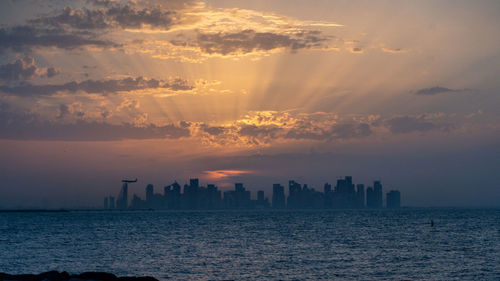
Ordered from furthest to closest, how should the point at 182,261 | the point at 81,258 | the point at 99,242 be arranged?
the point at 99,242, the point at 81,258, the point at 182,261

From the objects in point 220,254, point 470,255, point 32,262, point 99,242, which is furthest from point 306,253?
point 99,242

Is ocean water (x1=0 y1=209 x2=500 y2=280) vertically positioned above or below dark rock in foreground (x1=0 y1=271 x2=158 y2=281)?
below

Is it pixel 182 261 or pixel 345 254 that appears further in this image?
pixel 345 254

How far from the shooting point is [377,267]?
59375 millimetres

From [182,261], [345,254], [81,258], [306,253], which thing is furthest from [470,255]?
[81,258]

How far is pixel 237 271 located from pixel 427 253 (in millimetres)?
33239

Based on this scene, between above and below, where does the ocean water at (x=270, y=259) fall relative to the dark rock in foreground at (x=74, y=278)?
below

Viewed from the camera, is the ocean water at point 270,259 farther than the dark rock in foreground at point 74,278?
Yes

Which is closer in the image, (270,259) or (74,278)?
(74,278)

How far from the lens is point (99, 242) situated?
97.8 meters

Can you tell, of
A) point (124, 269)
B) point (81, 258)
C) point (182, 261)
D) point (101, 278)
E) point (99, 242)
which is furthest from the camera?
point (99, 242)

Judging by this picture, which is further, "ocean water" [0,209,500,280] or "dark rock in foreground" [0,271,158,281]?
"ocean water" [0,209,500,280]

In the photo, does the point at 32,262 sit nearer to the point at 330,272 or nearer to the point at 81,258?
the point at 81,258

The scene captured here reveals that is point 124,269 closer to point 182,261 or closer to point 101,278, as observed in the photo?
point 182,261
